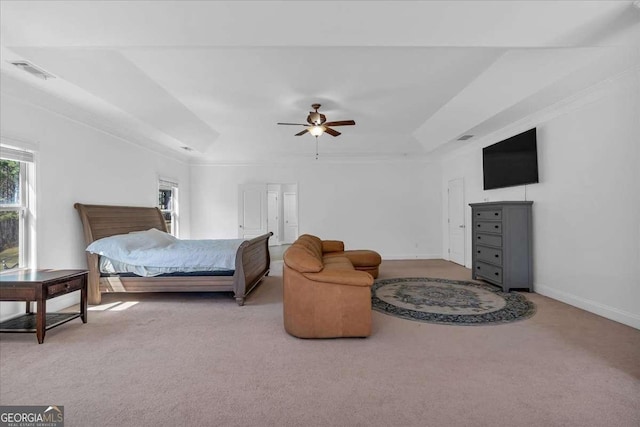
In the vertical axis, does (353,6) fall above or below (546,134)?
above

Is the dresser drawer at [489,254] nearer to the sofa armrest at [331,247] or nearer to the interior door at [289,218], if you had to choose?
the sofa armrest at [331,247]

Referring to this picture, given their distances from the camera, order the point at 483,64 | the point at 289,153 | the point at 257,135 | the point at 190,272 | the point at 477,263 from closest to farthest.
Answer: the point at 483,64 < the point at 190,272 < the point at 477,263 < the point at 257,135 < the point at 289,153

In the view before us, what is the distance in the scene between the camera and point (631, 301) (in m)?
3.22

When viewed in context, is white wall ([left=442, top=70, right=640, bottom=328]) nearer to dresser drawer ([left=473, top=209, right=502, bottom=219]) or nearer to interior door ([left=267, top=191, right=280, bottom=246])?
dresser drawer ([left=473, top=209, right=502, bottom=219])

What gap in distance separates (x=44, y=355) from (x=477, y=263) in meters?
5.58

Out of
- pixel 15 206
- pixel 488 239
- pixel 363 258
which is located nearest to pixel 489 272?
pixel 488 239

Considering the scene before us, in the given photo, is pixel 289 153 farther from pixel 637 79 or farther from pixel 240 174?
pixel 637 79

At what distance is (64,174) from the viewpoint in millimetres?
4047

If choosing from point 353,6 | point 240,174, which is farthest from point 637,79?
point 240,174

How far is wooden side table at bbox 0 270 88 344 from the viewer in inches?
113

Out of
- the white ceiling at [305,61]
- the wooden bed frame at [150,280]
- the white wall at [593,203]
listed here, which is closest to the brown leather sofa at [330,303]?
the wooden bed frame at [150,280]

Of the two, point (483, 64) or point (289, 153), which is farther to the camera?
point (289, 153)

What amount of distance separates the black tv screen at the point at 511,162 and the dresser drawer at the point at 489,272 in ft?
4.31

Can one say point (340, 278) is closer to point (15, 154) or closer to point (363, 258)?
point (363, 258)
